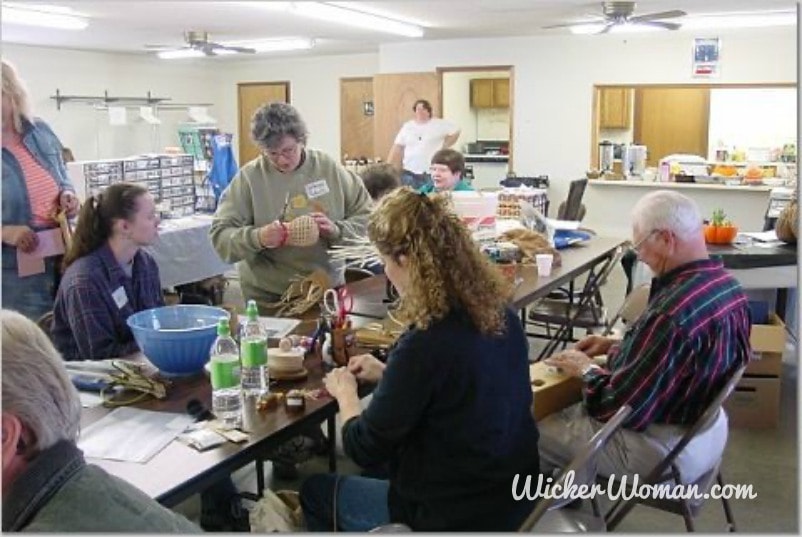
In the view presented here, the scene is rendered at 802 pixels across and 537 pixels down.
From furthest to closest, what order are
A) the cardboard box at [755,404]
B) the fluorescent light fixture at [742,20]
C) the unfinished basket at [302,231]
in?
1. the fluorescent light fixture at [742,20]
2. the cardboard box at [755,404]
3. the unfinished basket at [302,231]

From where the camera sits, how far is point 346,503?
1.93 meters

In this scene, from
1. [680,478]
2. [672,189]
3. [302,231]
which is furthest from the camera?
[672,189]

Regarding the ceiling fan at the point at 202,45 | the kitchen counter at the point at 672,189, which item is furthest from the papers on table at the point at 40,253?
the kitchen counter at the point at 672,189

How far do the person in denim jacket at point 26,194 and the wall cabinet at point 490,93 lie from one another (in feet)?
25.6

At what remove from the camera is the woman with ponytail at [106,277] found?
2270 mm

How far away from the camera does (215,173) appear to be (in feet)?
21.9

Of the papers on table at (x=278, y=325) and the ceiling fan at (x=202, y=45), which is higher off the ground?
the ceiling fan at (x=202, y=45)

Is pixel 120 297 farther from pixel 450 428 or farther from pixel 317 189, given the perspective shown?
pixel 450 428

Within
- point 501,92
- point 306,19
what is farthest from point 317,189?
point 501,92

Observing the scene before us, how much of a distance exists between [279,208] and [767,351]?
2.28 metres

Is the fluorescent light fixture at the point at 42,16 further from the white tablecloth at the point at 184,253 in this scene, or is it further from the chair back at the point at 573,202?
the chair back at the point at 573,202

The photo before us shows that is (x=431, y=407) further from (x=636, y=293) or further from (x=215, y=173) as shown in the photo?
(x=215, y=173)

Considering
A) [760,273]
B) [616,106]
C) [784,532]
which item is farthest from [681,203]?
[616,106]

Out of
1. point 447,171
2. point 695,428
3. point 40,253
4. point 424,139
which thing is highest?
point 424,139
